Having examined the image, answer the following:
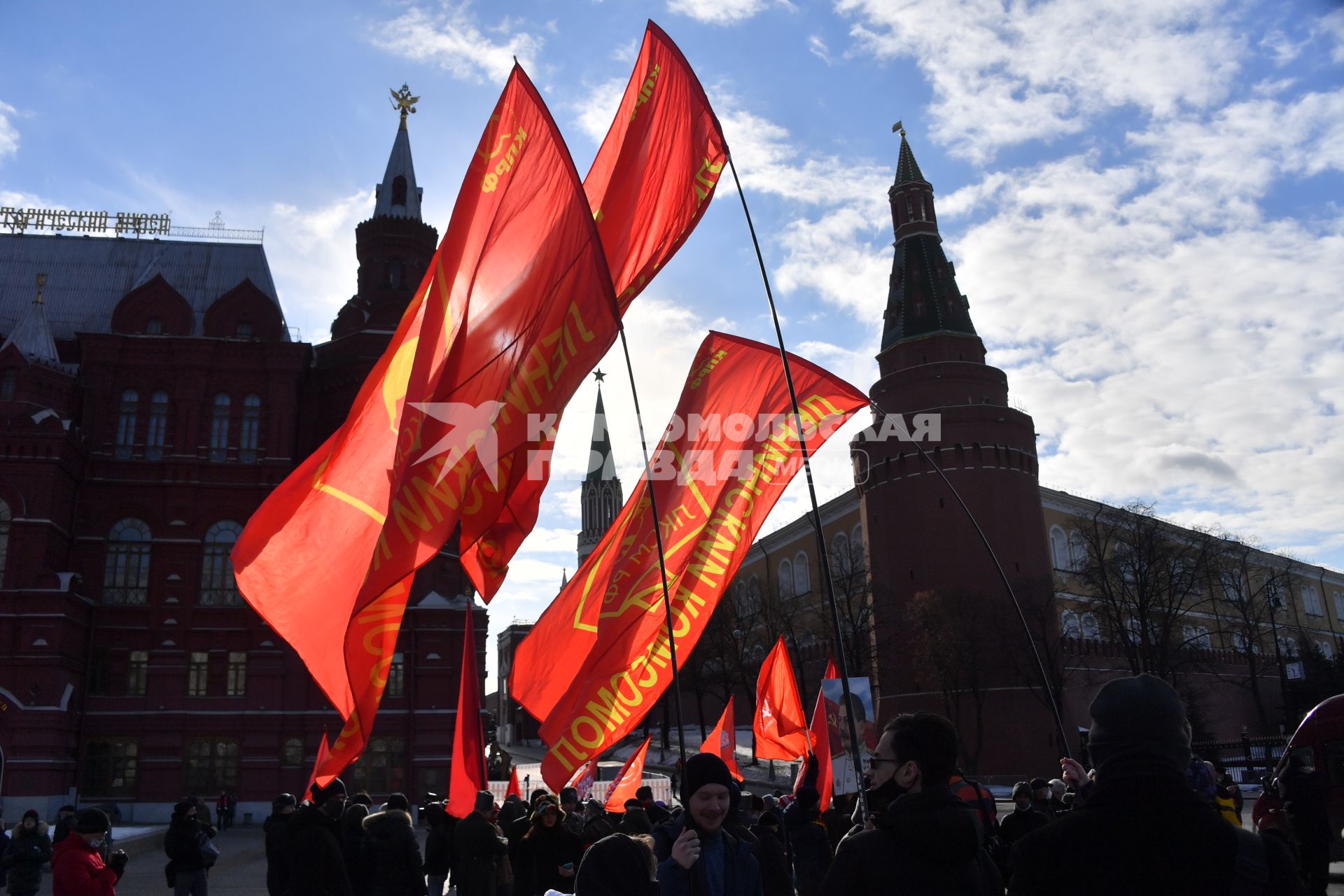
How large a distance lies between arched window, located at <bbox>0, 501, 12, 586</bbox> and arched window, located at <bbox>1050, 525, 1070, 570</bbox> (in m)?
53.7

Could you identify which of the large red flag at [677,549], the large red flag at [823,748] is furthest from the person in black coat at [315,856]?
the large red flag at [823,748]

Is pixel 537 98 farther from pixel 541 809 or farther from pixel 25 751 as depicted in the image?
pixel 25 751

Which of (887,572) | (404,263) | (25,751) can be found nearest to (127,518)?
(25,751)

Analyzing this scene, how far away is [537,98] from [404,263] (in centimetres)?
4045

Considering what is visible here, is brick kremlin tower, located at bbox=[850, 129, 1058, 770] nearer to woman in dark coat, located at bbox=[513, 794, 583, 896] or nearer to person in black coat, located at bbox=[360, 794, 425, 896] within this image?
woman in dark coat, located at bbox=[513, 794, 583, 896]

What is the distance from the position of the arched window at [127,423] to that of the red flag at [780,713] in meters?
32.6

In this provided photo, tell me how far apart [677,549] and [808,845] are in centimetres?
293

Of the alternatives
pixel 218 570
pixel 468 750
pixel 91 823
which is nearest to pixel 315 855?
pixel 91 823

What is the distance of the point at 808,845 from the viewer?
8.80m

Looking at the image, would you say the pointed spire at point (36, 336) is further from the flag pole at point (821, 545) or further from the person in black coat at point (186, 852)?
Result: the flag pole at point (821, 545)

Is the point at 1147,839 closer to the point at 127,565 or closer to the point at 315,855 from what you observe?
the point at 315,855

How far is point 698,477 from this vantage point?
10.5 metres

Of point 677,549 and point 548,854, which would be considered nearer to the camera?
point 548,854

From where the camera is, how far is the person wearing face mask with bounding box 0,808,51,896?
10.1 meters
